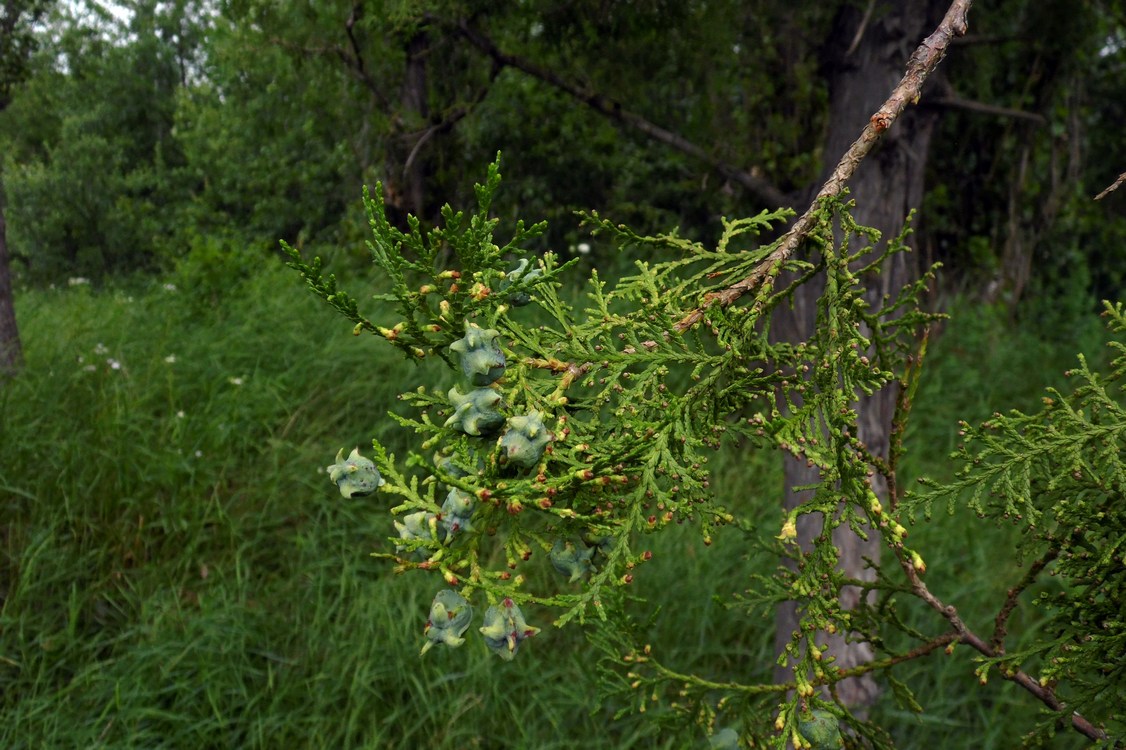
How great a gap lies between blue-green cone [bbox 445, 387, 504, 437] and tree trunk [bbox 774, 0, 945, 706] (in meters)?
2.48

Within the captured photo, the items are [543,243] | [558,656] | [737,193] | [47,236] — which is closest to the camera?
[558,656]

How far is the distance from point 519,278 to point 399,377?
4.00 metres

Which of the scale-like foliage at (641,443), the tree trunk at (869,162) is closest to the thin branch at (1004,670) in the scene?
the scale-like foliage at (641,443)

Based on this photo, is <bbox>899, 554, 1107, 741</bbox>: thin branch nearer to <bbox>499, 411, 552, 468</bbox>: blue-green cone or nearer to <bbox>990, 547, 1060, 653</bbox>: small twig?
<bbox>990, 547, 1060, 653</bbox>: small twig

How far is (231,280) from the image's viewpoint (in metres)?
6.38

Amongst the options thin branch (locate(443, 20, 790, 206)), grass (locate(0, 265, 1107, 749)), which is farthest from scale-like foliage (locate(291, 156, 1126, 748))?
thin branch (locate(443, 20, 790, 206))

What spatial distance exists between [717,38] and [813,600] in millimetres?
3385

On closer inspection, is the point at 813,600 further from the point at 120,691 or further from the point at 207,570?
the point at 207,570

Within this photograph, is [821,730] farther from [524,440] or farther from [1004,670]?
[524,440]

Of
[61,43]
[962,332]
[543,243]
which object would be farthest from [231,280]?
[61,43]

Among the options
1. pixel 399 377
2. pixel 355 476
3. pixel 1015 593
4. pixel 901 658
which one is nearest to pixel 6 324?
pixel 399 377

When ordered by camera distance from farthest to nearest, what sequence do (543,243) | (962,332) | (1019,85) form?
(543,243), (962,332), (1019,85)

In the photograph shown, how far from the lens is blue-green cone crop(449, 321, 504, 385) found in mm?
1076

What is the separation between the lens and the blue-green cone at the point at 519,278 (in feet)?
4.05
